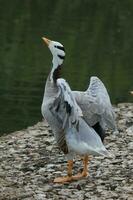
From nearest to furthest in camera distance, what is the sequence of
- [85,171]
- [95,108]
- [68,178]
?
[95,108] < [68,178] < [85,171]

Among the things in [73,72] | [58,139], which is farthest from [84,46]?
[58,139]

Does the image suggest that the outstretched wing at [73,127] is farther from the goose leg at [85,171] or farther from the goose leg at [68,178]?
the goose leg at [85,171]

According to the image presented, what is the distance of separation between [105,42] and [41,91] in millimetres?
16143

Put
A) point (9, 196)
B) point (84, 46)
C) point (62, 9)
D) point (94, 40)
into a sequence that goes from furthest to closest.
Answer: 1. point (62, 9)
2. point (94, 40)
3. point (84, 46)
4. point (9, 196)

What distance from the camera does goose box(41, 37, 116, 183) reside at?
10828mm

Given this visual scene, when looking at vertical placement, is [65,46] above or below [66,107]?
above

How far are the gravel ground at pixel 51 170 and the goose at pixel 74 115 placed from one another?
23.7 inches

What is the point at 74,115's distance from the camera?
35.4ft

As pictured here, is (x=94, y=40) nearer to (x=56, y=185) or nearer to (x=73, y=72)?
(x=73, y=72)

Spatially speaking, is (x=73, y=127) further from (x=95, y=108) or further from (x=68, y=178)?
(x=68, y=178)

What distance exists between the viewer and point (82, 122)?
11.0 meters

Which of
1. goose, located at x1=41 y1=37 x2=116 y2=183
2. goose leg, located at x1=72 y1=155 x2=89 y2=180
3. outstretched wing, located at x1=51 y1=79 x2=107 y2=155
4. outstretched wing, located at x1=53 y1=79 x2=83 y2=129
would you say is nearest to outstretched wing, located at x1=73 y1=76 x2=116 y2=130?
goose, located at x1=41 y1=37 x2=116 y2=183

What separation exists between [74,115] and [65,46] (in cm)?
2092

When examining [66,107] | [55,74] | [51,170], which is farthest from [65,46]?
[66,107]
